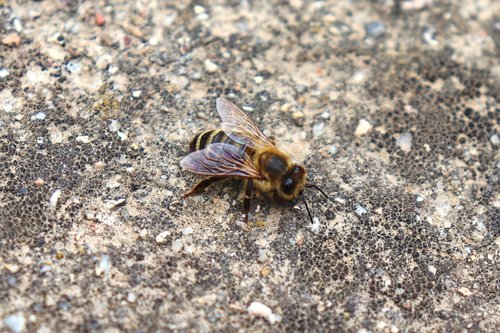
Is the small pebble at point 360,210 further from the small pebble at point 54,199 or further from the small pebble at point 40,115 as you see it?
the small pebble at point 40,115

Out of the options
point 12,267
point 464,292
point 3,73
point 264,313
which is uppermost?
point 3,73

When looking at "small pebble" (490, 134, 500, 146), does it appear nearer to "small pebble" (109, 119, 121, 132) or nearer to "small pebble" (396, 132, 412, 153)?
"small pebble" (396, 132, 412, 153)

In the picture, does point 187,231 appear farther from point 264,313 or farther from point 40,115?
point 40,115

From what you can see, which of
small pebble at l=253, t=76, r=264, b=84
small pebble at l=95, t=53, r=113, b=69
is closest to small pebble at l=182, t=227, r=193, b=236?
small pebble at l=253, t=76, r=264, b=84

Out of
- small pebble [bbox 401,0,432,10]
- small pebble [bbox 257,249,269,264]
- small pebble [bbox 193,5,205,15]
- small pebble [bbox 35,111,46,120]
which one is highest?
small pebble [bbox 193,5,205,15]

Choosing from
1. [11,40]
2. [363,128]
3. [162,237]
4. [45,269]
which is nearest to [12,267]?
[45,269]
